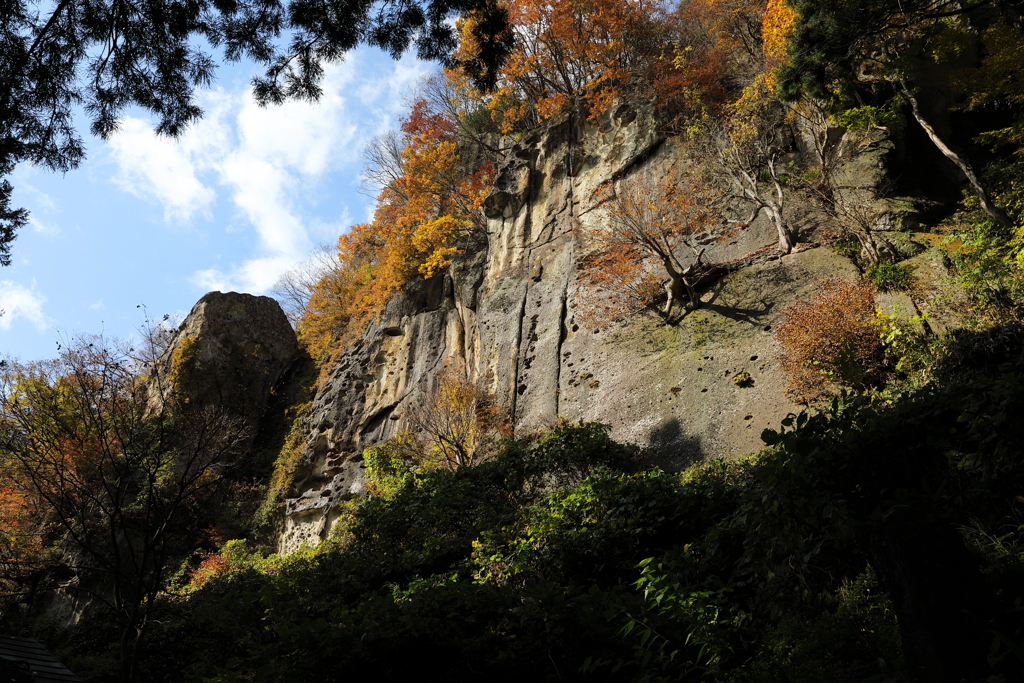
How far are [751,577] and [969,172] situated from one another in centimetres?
1013

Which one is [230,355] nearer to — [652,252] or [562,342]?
[562,342]

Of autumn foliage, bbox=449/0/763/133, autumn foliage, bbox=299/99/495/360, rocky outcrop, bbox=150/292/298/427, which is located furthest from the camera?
rocky outcrop, bbox=150/292/298/427

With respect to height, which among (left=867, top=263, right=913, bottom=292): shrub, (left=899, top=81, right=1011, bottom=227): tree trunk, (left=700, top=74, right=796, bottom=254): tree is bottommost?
(left=867, top=263, right=913, bottom=292): shrub

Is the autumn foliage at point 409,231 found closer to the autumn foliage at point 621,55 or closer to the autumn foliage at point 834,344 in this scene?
the autumn foliage at point 621,55

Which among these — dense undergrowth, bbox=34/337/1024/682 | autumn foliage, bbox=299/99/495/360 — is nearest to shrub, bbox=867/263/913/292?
dense undergrowth, bbox=34/337/1024/682

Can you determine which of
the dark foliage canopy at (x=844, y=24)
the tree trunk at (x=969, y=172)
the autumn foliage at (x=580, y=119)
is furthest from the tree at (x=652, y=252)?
the tree trunk at (x=969, y=172)

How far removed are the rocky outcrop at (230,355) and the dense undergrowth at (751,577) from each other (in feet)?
52.5

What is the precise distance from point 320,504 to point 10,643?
1208cm

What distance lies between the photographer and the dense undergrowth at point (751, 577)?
337 cm

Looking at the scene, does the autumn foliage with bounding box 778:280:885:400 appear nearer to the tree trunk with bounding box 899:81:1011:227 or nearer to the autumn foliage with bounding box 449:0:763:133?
the tree trunk with bounding box 899:81:1011:227

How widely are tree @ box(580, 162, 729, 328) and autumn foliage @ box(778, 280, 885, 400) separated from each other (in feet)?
10.4

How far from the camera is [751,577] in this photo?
5062 millimetres

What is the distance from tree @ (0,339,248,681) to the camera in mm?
7801

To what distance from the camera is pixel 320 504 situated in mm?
17438
